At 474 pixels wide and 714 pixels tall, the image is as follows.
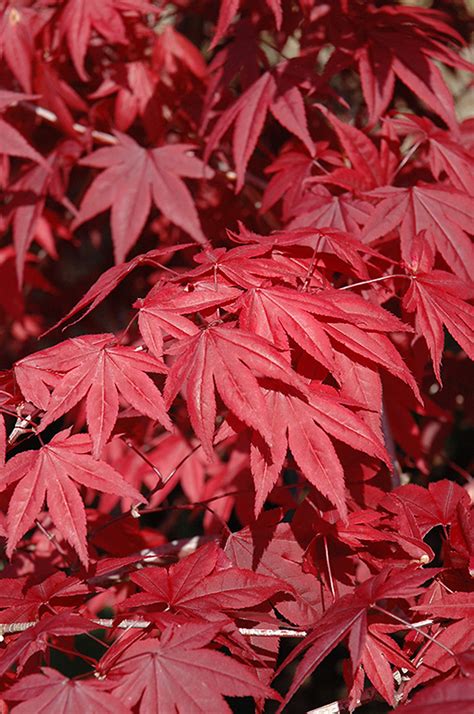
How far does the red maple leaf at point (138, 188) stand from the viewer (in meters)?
1.53

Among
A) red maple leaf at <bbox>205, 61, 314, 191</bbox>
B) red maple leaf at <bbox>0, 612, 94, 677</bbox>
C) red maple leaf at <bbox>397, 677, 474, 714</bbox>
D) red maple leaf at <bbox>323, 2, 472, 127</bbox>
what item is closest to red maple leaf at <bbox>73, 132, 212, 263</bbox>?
red maple leaf at <bbox>205, 61, 314, 191</bbox>

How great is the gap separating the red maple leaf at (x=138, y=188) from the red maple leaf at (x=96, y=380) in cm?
60

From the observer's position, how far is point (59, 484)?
91 centimetres

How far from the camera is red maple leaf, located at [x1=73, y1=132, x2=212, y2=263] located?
5.01 ft

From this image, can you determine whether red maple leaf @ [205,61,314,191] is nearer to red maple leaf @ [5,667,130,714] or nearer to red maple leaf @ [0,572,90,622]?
red maple leaf @ [0,572,90,622]

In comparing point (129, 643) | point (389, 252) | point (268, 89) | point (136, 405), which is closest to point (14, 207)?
point (268, 89)

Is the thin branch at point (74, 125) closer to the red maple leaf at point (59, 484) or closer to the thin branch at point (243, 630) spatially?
the red maple leaf at point (59, 484)

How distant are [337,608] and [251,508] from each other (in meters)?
0.44

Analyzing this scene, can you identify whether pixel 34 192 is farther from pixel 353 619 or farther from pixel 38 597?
pixel 353 619

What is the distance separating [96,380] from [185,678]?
0.33 metres

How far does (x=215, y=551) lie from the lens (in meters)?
0.97

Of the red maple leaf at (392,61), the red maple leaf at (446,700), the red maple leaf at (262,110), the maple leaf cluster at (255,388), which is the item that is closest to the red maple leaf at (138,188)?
the maple leaf cluster at (255,388)

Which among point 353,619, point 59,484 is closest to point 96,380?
point 59,484

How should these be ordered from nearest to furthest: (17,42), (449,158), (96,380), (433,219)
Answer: (96,380), (433,219), (449,158), (17,42)
